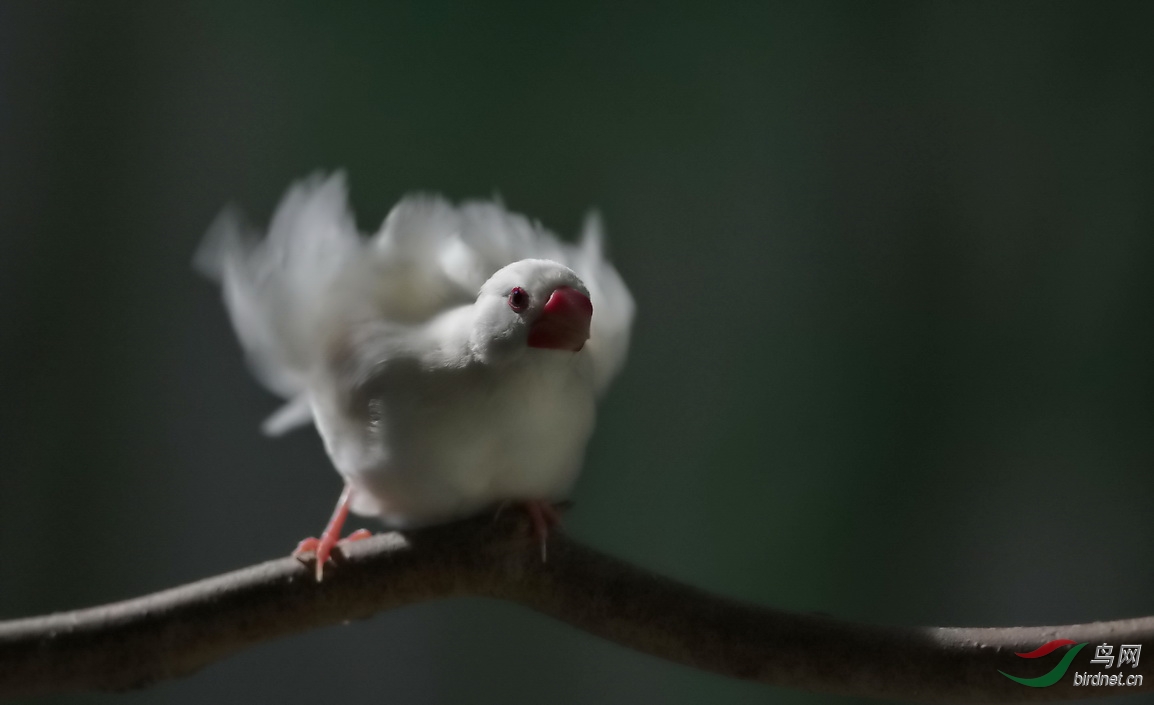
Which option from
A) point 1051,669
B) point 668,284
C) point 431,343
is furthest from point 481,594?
point 668,284

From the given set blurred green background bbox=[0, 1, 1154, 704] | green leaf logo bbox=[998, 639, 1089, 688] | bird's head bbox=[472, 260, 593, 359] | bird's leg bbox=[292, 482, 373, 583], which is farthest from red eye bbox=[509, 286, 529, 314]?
blurred green background bbox=[0, 1, 1154, 704]

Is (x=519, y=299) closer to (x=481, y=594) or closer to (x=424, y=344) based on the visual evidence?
(x=424, y=344)

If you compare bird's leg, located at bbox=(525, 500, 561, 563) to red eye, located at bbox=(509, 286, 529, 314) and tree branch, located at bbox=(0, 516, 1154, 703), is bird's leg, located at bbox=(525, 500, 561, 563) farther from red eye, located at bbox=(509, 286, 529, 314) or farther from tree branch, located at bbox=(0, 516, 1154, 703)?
red eye, located at bbox=(509, 286, 529, 314)

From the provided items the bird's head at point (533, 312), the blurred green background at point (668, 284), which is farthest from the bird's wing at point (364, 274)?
the blurred green background at point (668, 284)

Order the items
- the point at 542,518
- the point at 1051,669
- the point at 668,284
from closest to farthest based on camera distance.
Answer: the point at 1051,669 → the point at 542,518 → the point at 668,284

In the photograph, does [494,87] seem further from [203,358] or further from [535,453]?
[535,453]

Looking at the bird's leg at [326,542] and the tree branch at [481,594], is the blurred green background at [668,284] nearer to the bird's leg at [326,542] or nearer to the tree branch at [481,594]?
the bird's leg at [326,542]
